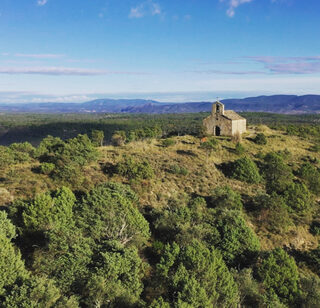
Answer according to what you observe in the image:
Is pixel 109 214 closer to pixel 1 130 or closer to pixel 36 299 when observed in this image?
pixel 36 299

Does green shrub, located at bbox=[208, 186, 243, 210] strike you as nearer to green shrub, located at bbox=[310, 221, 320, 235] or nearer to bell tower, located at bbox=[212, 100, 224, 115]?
green shrub, located at bbox=[310, 221, 320, 235]

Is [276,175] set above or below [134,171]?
below

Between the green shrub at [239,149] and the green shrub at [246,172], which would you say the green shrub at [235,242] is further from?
the green shrub at [239,149]

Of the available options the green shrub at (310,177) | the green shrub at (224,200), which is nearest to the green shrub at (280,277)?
the green shrub at (224,200)

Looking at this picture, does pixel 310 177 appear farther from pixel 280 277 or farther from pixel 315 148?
pixel 280 277

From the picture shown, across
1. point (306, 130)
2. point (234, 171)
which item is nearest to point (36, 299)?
point (234, 171)

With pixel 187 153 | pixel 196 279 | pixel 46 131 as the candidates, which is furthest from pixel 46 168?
pixel 46 131
